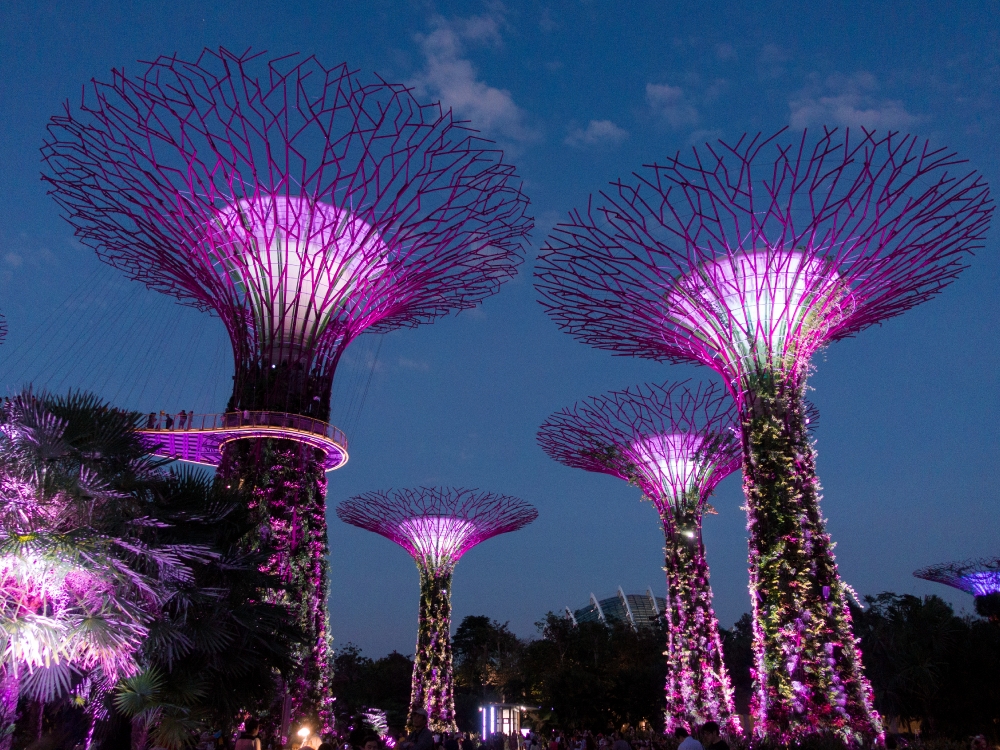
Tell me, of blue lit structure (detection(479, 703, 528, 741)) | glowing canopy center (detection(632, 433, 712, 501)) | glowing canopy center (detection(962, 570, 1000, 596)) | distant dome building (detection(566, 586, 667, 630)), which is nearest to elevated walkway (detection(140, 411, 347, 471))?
glowing canopy center (detection(632, 433, 712, 501))

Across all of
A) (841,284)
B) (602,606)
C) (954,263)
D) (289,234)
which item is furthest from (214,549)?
(602,606)

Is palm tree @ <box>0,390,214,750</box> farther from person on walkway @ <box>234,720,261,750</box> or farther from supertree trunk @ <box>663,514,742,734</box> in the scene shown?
supertree trunk @ <box>663,514,742,734</box>

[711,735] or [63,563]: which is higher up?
[63,563]

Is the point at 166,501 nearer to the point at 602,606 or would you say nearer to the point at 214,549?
the point at 214,549

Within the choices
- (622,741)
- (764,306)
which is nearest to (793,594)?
(622,741)

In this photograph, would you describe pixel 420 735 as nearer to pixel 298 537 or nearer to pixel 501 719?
pixel 298 537

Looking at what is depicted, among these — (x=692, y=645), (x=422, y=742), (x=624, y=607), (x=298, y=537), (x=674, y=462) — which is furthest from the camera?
(x=624, y=607)

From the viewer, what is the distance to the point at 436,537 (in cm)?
2856

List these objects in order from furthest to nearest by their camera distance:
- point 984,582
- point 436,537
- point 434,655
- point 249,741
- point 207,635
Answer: point 984,582, point 436,537, point 434,655, point 207,635, point 249,741

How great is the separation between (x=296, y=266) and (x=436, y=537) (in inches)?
586

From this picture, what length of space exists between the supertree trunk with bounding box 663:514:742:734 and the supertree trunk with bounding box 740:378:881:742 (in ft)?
26.9

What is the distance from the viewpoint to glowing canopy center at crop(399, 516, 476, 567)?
93.8ft

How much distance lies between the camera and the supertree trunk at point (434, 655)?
26609 mm

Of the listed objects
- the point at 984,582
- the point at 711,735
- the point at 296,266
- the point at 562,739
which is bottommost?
the point at 562,739
